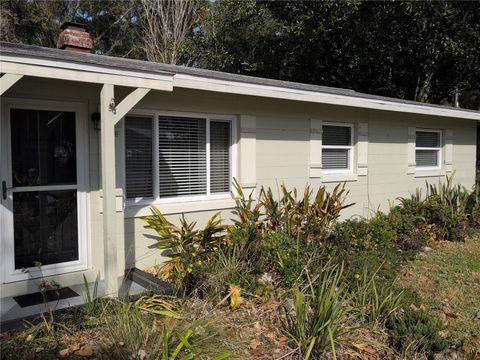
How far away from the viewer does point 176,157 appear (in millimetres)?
6355

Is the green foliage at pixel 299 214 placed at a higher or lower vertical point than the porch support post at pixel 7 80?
lower

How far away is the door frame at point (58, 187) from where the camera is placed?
4.80 metres

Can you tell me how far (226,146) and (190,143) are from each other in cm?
69

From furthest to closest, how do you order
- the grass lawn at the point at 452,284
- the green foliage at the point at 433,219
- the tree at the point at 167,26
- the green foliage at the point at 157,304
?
the tree at the point at 167,26, the green foliage at the point at 433,219, the grass lawn at the point at 452,284, the green foliage at the point at 157,304

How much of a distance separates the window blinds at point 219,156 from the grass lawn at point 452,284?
9.81ft

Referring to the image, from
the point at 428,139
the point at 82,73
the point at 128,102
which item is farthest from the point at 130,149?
the point at 428,139

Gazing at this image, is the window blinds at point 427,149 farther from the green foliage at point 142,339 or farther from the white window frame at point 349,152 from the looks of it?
the green foliage at point 142,339

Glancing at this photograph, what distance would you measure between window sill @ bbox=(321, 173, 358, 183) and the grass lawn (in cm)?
201

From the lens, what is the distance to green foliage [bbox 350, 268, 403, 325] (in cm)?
420

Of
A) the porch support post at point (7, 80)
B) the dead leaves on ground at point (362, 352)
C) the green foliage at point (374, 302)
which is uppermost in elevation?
the porch support post at point (7, 80)

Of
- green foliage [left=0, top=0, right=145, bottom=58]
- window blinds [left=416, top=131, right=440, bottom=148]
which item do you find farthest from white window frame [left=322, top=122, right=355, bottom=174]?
green foliage [left=0, top=0, right=145, bottom=58]

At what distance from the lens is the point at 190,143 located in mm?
6504

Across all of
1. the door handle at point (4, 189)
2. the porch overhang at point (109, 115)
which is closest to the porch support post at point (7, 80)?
the porch overhang at point (109, 115)

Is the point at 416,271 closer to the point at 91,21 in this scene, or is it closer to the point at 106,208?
the point at 106,208
